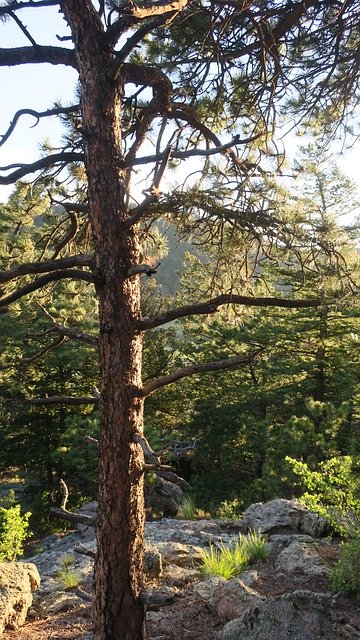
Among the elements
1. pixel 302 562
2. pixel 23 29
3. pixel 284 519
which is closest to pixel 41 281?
pixel 23 29

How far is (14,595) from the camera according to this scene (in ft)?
15.7

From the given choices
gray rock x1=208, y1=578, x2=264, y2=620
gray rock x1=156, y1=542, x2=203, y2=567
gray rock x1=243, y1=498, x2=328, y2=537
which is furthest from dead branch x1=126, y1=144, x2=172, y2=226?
gray rock x1=243, y1=498, x2=328, y2=537

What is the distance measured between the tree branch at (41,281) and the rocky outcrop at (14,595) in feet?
10.8

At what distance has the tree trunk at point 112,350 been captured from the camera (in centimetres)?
302

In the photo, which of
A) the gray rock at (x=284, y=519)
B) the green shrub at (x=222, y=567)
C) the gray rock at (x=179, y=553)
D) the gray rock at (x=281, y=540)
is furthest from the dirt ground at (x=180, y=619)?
the gray rock at (x=284, y=519)

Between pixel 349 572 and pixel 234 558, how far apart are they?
1.57 m

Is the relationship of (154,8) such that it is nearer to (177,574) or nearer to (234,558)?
(234,558)

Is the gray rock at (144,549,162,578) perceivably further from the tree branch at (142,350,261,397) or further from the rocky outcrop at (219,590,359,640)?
the tree branch at (142,350,261,397)

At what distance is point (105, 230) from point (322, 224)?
204 cm

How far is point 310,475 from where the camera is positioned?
4973 millimetres

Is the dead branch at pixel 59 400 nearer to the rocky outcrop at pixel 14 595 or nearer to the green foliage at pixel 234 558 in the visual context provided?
the rocky outcrop at pixel 14 595

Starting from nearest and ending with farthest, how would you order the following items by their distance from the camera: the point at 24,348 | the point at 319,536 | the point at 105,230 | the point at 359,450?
the point at 105,230, the point at 319,536, the point at 359,450, the point at 24,348

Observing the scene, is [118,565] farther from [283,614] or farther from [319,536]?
[319,536]

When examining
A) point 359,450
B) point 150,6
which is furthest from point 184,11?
point 359,450
